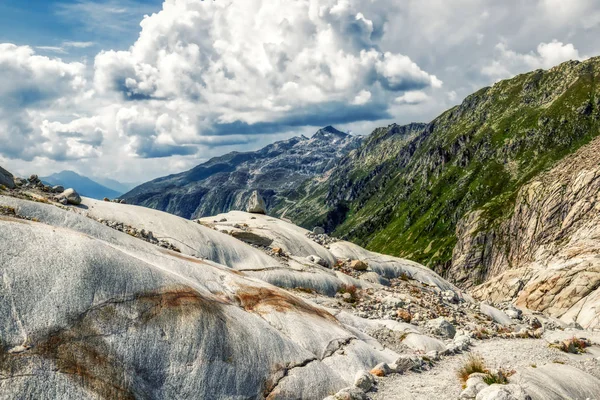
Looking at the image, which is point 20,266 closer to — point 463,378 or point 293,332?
point 293,332

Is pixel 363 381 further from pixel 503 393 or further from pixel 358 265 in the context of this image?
pixel 358 265

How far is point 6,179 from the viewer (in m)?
28.1

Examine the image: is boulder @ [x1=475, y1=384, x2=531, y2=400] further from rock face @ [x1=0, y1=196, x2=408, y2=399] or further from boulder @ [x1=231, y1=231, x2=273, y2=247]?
boulder @ [x1=231, y1=231, x2=273, y2=247]

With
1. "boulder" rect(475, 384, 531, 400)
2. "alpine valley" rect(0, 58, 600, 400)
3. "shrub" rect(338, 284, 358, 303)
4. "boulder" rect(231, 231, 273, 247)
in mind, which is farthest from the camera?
"boulder" rect(231, 231, 273, 247)

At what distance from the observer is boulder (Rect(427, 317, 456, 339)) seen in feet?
96.4

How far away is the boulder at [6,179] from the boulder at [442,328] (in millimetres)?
30496

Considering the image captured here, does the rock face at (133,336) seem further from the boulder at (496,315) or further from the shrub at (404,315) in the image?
the boulder at (496,315)

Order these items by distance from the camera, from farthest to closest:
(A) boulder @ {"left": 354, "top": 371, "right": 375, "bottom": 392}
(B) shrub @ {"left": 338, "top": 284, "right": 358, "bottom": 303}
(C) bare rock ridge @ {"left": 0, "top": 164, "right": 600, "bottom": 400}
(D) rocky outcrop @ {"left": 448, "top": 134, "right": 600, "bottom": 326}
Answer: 1. (D) rocky outcrop @ {"left": 448, "top": 134, "right": 600, "bottom": 326}
2. (B) shrub @ {"left": 338, "top": 284, "right": 358, "bottom": 303}
3. (A) boulder @ {"left": 354, "top": 371, "right": 375, "bottom": 392}
4. (C) bare rock ridge @ {"left": 0, "top": 164, "right": 600, "bottom": 400}

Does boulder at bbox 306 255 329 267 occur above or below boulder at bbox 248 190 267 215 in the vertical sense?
below

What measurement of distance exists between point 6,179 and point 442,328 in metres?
31.8

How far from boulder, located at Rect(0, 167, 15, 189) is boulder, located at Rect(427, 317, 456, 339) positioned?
30.5 m

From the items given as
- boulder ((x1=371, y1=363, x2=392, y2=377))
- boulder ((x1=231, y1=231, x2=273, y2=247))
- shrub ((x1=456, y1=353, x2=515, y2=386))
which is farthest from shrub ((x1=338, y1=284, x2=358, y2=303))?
shrub ((x1=456, y1=353, x2=515, y2=386))

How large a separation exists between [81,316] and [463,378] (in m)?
16.0

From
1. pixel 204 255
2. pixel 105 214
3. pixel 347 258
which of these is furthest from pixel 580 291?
pixel 105 214
